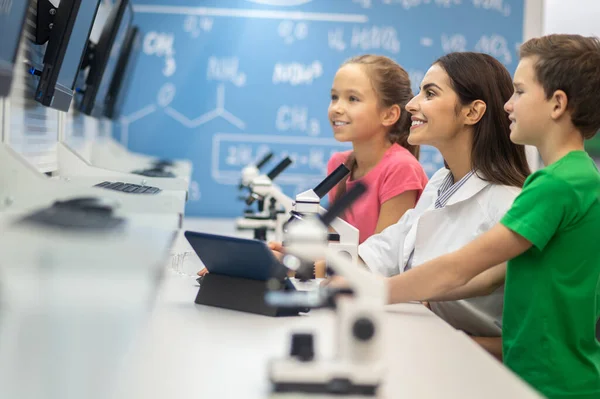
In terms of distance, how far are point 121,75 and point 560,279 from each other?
3.32 m

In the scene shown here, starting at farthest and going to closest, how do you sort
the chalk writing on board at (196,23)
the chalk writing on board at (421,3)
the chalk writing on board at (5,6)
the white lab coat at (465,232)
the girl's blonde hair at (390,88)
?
1. the chalk writing on board at (421,3)
2. the chalk writing on board at (196,23)
3. the girl's blonde hair at (390,88)
4. the white lab coat at (465,232)
5. the chalk writing on board at (5,6)

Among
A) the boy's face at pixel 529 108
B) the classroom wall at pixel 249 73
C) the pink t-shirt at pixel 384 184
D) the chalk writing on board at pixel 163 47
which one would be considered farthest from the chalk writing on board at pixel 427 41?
the boy's face at pixel 529 108

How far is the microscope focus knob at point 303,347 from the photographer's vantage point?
37.5 inches

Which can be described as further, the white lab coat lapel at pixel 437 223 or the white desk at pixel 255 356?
the white lab coat lapel at pixel 437 223

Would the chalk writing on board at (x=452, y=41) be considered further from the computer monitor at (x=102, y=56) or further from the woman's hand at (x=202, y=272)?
the woman's hand at (x=202, y=272)

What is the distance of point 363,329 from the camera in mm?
912

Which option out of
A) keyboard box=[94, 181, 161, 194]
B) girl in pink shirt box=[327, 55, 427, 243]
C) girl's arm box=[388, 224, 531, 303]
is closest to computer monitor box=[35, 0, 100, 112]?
keyboard box=[94, 181, 161, 194]

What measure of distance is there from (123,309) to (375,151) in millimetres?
1734

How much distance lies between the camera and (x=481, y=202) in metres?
1.87

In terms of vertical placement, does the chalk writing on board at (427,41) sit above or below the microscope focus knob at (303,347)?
above

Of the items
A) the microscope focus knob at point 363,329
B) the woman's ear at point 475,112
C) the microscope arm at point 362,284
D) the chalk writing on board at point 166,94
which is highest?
the woman's ear at point 475,112

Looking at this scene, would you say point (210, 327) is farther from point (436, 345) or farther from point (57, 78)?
point (57, 78)

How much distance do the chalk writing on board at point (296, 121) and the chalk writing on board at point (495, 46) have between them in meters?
1.32

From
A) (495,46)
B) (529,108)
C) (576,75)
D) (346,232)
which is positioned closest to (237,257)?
(346,232)
